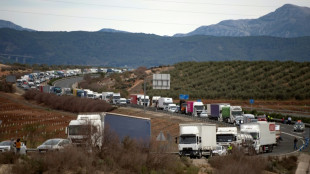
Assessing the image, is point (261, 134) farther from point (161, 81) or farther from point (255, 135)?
point (161, 81)

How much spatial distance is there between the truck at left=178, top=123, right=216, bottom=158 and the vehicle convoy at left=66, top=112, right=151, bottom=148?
10.5 feet

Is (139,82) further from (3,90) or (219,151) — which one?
(219,151)

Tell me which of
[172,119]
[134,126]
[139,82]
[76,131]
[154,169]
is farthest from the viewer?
[139,82]

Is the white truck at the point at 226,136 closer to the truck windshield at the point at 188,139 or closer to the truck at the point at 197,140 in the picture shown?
the truck at the point at 197,140

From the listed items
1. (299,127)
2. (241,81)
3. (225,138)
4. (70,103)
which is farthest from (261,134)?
(241,81)

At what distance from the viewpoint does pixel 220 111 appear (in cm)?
7356

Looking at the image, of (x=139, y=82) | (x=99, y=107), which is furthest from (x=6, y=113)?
(x=139, y=82)

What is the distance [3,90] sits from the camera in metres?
136

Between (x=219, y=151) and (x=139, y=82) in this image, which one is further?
(x=139, y=82)

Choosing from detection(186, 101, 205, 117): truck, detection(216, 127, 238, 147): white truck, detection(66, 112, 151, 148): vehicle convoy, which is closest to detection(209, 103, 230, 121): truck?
detection(186, 101, 205, 117): truck

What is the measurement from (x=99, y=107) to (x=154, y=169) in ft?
206

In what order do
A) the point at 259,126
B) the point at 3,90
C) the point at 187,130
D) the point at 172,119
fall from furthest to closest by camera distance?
the point at 3,90
the point at 172,119
the point at 259,126
the point at 187,130

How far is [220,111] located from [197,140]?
3421 centimetres

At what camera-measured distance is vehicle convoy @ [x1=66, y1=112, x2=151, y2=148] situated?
29359 millimetres
